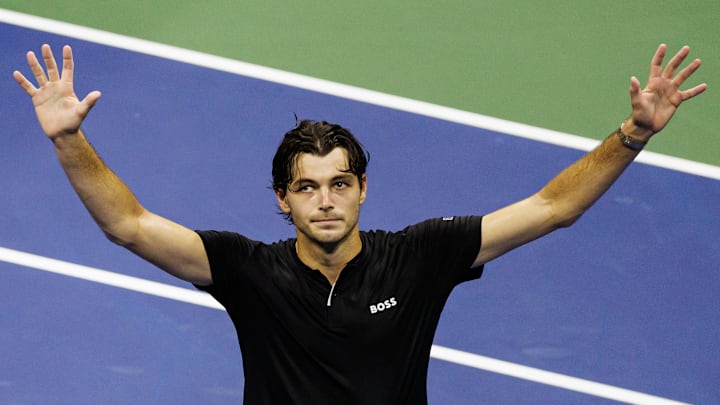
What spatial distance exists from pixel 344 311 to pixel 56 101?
1.46m

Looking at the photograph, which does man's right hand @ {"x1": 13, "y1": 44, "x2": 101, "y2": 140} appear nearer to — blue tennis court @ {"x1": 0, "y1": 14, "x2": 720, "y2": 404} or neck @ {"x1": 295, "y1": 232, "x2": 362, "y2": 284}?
neck @ {"x1": 295, "y1": 232, "x2": 362, "y2": 284}

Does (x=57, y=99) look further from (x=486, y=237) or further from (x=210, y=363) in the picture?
(x=210, y=363)

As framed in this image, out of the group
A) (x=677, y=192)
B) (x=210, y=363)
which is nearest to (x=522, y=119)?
(x=677, y=192)

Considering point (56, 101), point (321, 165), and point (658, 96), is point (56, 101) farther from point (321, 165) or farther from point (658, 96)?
point (658, 96)

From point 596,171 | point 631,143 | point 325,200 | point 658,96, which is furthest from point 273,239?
point 658,96

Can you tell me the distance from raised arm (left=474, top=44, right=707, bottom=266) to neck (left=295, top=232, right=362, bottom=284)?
55 cm

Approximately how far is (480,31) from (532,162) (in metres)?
1.49

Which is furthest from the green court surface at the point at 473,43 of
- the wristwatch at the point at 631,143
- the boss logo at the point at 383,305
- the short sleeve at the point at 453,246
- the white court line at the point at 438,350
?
the boss logo at the point at 383,305

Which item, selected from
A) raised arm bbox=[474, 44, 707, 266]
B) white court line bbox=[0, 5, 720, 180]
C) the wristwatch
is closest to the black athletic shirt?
raised arm bbox=[474, 44, 707, 266]

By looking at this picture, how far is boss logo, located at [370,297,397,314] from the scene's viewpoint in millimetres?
6051

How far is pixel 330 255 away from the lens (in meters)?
6.07

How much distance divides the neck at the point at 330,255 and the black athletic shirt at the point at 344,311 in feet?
0.09

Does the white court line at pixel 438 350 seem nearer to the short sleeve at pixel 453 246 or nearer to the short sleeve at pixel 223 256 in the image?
the short sleeve at pixel 453 246

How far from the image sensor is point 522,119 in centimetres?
1034
